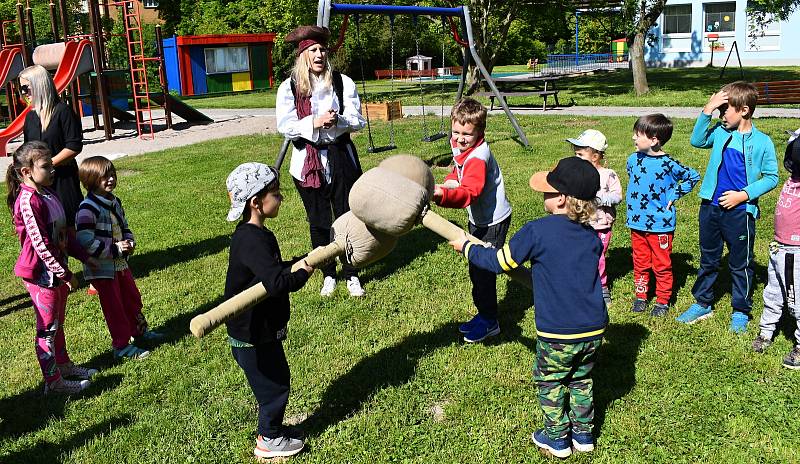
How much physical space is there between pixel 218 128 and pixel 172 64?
1825cm

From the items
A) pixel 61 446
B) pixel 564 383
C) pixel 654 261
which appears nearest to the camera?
pixel 564 383

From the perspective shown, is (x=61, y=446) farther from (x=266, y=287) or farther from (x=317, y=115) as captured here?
(x=317, y=115)

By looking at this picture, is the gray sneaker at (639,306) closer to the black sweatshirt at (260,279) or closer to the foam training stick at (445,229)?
the foam training stick at (445,229)

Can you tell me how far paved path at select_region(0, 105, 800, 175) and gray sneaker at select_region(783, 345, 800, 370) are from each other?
1293 cm

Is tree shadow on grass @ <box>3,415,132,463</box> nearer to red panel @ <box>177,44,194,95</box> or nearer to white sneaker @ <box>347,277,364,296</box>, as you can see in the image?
white sneaker @ <box>347,277,364,296</box>

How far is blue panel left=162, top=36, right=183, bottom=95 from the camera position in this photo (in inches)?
1390

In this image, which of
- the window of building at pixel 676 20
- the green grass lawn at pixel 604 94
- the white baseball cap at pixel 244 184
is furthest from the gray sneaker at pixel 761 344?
the window of building at pixel 676 20

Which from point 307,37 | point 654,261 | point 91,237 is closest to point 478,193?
point 654,261

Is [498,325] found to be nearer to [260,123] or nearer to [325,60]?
[325,60]

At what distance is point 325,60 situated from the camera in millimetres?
5695

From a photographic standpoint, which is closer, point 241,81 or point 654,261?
point 654,261

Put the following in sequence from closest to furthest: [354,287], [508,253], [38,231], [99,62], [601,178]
Result: [508,253] < [38,231] < [601,178] < [354,287] < [99,62]

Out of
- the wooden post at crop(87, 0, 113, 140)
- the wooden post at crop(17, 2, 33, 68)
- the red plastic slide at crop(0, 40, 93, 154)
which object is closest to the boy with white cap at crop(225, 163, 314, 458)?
the red plastic slide at crop(0, 40, 93, 154)

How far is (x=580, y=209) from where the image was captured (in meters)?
3.40
